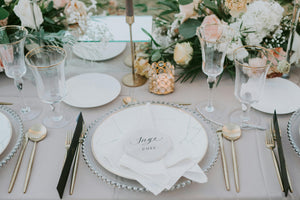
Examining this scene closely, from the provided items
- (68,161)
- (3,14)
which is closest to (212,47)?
(68,161)

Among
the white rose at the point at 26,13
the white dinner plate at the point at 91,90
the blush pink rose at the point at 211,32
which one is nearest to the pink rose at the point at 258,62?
the blush pink rose at the point at 211,32

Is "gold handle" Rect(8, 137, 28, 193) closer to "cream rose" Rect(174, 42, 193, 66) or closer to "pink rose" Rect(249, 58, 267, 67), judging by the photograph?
"cream rose" Rect(174, 42, 193, 66)

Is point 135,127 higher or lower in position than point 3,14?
lower

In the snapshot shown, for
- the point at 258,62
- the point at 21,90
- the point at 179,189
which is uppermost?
the point at 258,62

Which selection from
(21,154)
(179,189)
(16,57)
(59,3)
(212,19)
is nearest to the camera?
(179,189)

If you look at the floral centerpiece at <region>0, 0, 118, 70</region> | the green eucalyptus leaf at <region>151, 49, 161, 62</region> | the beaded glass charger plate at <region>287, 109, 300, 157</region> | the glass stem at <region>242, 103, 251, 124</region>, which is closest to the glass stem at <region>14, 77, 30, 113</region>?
the floral centerpiece at <region>0, 0, 118, 70</region>

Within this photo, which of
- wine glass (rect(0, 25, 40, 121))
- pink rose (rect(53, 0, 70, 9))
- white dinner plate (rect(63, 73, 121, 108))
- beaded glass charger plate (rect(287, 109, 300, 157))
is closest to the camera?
beaded glass charger plate (rect(287, 109, 300, 157))

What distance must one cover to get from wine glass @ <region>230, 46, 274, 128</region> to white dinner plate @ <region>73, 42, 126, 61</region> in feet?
1.89

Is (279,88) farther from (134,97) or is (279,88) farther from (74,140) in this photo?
(74,140)

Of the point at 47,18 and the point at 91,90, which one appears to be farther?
the point at 47,18

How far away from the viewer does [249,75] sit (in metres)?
0.96

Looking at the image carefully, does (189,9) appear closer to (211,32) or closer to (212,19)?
(212,19)

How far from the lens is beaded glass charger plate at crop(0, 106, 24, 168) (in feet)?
3.00

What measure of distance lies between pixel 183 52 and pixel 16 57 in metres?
0.59
